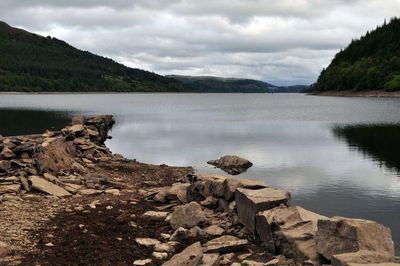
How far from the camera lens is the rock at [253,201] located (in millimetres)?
16828

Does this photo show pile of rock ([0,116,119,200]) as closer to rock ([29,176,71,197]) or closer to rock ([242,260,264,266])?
rock ([29,176,71,197])

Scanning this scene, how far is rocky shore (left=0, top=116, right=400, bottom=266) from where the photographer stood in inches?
521

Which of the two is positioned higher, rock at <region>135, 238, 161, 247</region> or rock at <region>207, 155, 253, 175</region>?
rock at <region>135, 238, 161, 247</region>

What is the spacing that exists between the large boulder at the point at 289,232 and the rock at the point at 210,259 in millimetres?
1951

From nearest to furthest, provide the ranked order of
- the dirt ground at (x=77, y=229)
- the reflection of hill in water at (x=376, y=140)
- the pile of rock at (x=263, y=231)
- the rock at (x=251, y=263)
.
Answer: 1. the pile of rock at (x=263, y=231)
2. the rock at (x=251, y=263)
3. the dirt ground at (x=77, y=229)
4. the reflection of hill in water at (x=376, y=140)

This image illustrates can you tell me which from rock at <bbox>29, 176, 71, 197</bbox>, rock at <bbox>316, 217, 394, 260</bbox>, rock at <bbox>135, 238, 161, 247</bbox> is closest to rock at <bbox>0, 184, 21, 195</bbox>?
rock at <bbox>29, 176, 71, 197</bbox>

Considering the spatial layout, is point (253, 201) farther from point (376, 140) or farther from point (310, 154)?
point (376, 140)

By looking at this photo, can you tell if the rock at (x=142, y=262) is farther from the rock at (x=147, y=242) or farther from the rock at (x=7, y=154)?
the rock at (x=7, y=154)

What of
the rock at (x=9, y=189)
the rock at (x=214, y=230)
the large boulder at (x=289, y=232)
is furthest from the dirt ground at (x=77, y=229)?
the large boulder at (x=289, y=232)

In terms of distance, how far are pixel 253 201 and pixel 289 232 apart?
236cm

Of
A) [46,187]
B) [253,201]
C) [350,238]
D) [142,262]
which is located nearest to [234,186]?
[253,201]

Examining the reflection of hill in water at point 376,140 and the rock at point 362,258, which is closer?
the rock at point 362,258

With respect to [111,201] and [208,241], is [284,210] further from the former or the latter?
[111,201]

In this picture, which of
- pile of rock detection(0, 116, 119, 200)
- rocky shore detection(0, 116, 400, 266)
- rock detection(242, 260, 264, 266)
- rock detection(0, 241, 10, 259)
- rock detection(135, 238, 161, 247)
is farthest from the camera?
pile of rock detection(0, 116, 119, 200)
